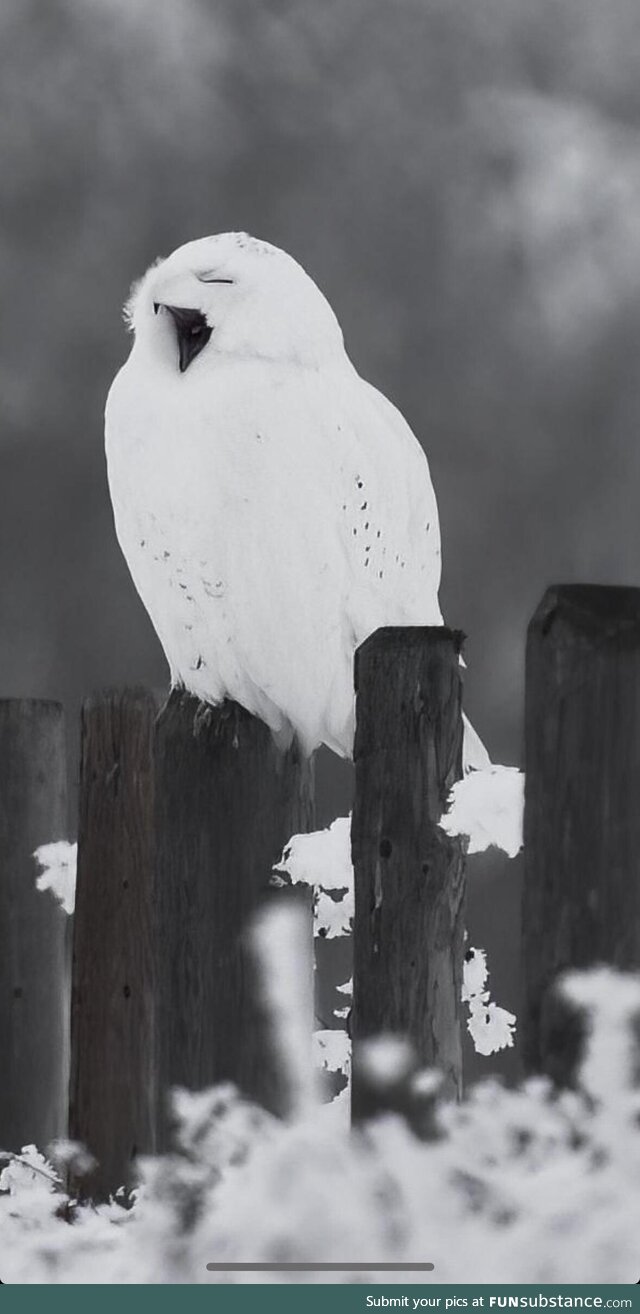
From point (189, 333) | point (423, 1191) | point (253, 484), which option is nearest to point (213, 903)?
point (423, 1191)

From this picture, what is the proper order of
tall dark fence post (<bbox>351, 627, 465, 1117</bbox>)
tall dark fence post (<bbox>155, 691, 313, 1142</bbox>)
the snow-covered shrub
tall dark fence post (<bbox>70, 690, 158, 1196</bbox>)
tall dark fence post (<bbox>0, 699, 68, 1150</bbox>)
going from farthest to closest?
tall dark fence post (<bbox>0, 699, 68, 1150</bbox>) → tall dark fence post (<bbox>70, 690, 158, 1196</bbox>) → tall dark fence post (<bbox>155, 691, 313, 1142</bbox>) → tall dark fence post (<bbox>351, 627, 465, 1117</bbox>) → the snow-covered shrub

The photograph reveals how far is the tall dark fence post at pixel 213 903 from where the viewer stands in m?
2.27

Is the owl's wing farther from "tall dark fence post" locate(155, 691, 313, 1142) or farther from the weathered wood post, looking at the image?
the weathered wood post

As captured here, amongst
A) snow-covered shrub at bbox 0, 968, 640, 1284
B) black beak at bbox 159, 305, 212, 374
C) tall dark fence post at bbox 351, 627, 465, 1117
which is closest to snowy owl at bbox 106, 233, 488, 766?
black beak at bbox 159, 305, 212, 374

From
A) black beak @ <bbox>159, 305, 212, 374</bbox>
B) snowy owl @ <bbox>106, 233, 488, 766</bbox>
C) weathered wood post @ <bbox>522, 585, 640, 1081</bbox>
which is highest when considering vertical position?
black beak @ <bbox>159, 305, 212, 374</bbox>

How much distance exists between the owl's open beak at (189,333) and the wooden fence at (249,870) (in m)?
0.63

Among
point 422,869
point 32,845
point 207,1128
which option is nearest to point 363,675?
point 422,869

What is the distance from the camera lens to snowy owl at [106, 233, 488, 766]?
2637 mm

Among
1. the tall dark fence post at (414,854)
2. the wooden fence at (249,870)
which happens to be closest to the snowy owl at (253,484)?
the wooden fence at (249,870)

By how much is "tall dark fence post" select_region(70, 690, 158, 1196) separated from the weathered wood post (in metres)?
1.00

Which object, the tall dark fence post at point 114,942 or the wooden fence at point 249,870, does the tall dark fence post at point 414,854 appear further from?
the tall dark fence post at point 114,942

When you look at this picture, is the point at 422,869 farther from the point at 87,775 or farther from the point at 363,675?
the point at 87,775

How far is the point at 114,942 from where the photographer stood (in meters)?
2.67

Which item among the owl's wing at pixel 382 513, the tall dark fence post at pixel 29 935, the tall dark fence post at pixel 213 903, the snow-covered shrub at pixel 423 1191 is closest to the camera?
the snow-covered shrub at pixel 423 1191
